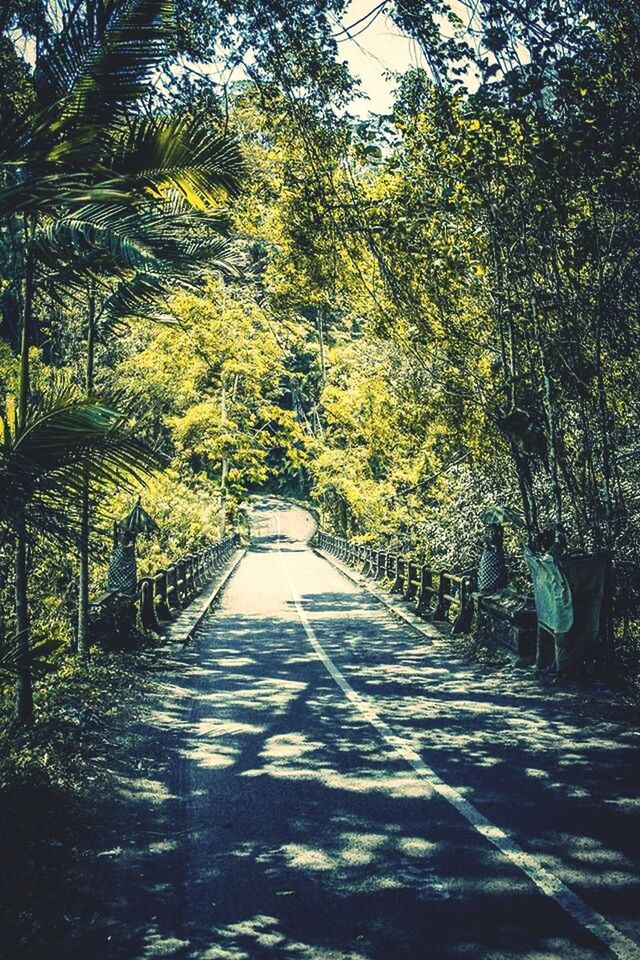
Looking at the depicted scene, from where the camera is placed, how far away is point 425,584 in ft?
59.5

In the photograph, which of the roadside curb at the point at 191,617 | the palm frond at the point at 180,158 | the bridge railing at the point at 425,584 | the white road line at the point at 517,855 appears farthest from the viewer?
the bridge railing at the point at 425,584

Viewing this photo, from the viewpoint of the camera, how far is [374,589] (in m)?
23.9

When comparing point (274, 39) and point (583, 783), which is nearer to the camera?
point (583, 783)

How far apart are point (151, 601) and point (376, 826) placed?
975cm

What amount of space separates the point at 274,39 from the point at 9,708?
823 cm

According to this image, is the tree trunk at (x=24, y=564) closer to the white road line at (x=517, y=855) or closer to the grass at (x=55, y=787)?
the grass at (x=55, y=787)

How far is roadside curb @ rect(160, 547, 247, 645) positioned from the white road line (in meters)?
6.20

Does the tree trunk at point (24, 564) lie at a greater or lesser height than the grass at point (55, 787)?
greater

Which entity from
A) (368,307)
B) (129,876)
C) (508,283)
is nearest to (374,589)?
(368,307)

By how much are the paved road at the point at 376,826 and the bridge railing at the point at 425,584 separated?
368 cm

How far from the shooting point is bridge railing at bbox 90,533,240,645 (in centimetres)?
1209

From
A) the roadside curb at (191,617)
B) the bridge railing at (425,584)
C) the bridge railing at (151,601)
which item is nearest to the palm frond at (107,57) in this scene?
the bridge railing at (151,601)

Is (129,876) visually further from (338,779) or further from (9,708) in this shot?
(9,708)

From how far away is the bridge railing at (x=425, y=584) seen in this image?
14.9m
